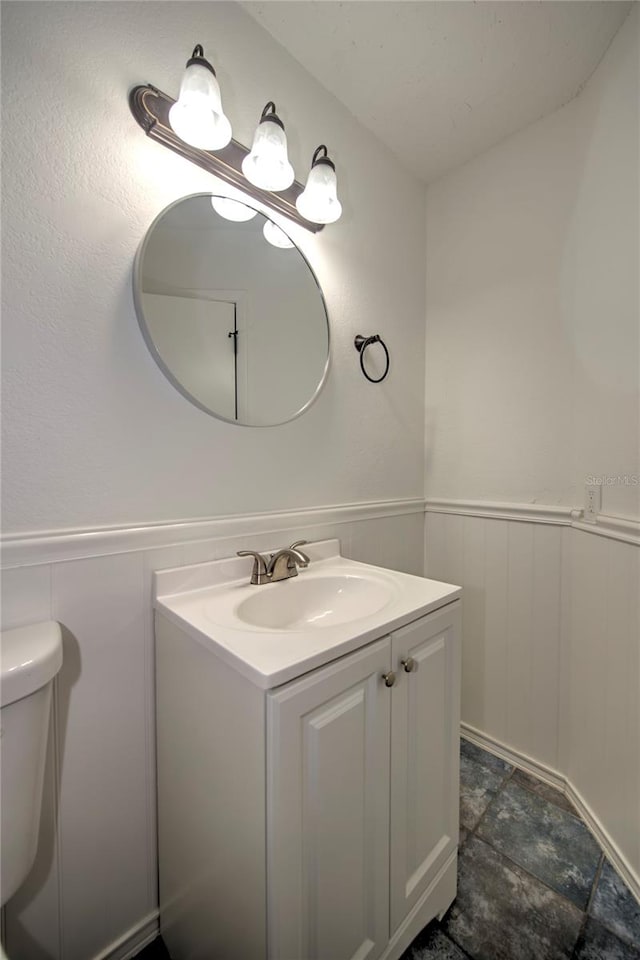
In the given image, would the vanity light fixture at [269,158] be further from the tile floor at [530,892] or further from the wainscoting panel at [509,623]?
the tile floor at [530,892]

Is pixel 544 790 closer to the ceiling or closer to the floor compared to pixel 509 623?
closer to the floor

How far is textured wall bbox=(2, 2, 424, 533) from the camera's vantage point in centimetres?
76

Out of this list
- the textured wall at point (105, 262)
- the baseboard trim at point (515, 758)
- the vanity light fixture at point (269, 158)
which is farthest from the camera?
the baseboard trim at point (515, 758)

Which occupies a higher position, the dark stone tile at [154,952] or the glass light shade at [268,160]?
the glass light shade at [268,160]

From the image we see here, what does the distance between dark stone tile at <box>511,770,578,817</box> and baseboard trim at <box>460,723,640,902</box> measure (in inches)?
0.5

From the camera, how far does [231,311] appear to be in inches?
43.0

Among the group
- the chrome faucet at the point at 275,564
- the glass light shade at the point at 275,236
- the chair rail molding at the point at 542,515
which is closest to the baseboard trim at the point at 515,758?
the chair rail molding at the point at 542,515

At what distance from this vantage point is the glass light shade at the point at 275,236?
1146mm

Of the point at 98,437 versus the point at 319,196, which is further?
the point at 319,196

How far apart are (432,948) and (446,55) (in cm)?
243

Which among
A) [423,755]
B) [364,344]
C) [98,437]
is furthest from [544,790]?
[98,437]

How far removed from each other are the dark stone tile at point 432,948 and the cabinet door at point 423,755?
14 cm

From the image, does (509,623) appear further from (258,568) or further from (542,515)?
(258,568)

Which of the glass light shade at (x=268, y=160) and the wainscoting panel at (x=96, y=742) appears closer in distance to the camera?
the wainscoting panel at (x=96, y=742)
